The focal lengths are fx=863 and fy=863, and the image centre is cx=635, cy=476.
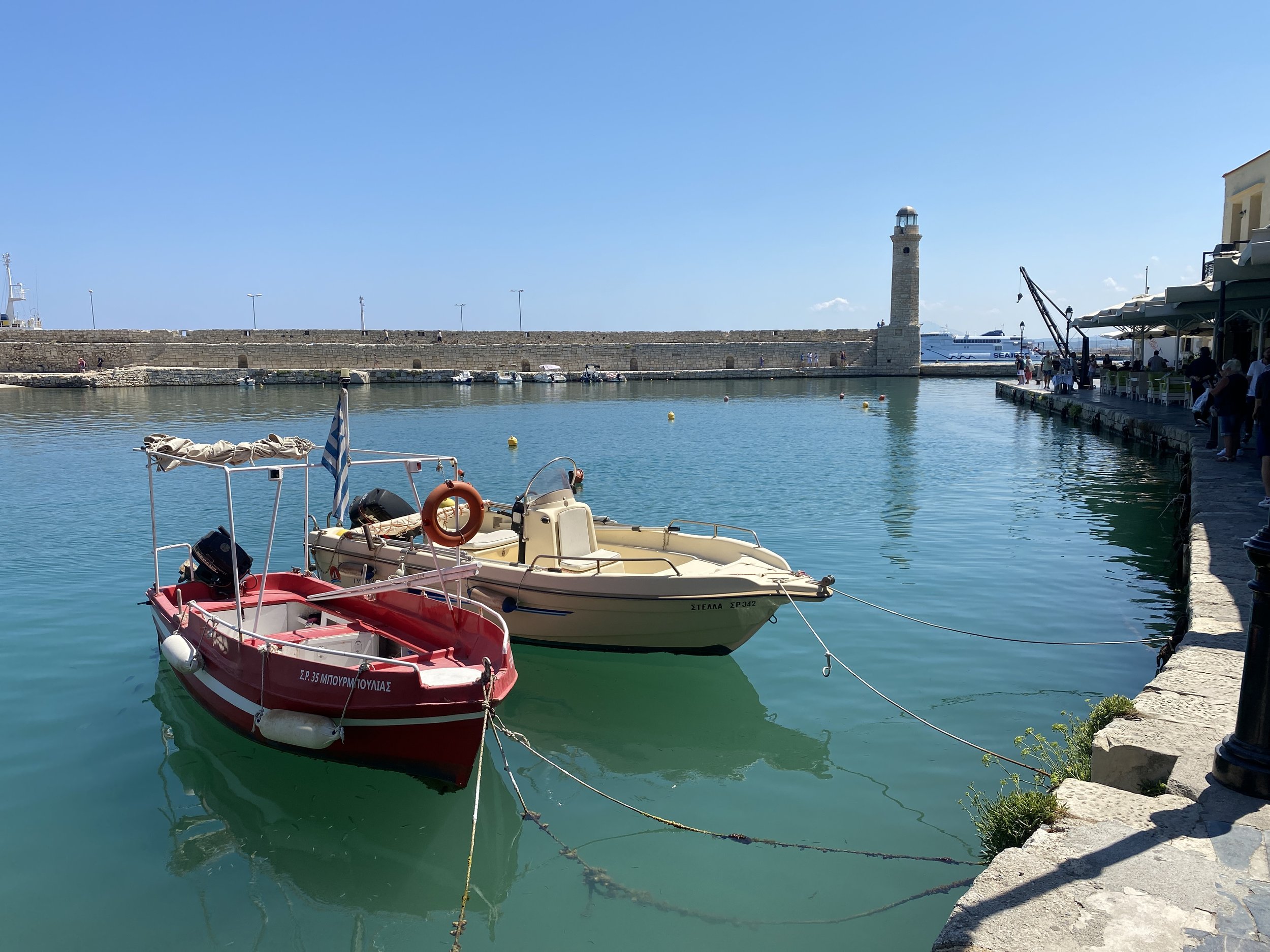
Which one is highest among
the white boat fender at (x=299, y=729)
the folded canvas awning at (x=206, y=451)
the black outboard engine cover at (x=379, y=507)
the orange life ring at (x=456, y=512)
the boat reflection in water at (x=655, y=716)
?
the folded canvas awning at (x=206, y=451)

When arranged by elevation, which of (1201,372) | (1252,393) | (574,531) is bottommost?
(574,531)

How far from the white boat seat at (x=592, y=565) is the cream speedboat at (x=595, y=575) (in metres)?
0.02

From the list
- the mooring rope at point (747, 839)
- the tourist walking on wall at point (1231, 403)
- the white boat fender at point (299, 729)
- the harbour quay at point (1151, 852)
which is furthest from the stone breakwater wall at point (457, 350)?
the harbour quay at point (1151, 852)

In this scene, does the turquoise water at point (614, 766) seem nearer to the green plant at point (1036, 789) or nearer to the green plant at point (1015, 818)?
the green plant at point (1036, 789)

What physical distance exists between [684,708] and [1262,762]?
4.56 metres

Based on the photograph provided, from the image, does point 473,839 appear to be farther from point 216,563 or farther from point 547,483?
point 216,563

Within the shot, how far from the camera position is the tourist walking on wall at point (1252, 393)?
12.4 m

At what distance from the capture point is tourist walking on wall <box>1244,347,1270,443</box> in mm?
12423

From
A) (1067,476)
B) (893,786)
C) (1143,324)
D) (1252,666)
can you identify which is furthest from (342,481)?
(1143,324)

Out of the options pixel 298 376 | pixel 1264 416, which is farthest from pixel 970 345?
pixel 1264 416

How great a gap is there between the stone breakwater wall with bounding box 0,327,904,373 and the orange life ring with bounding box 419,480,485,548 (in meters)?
58.7

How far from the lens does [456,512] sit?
7461 mm

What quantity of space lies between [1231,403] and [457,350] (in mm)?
56711

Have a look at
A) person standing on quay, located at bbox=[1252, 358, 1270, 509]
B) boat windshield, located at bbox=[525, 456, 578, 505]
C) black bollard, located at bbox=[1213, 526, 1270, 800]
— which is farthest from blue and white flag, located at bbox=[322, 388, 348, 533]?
person standing on quay, located at bbox=[1252, 358, 1270, 509]
